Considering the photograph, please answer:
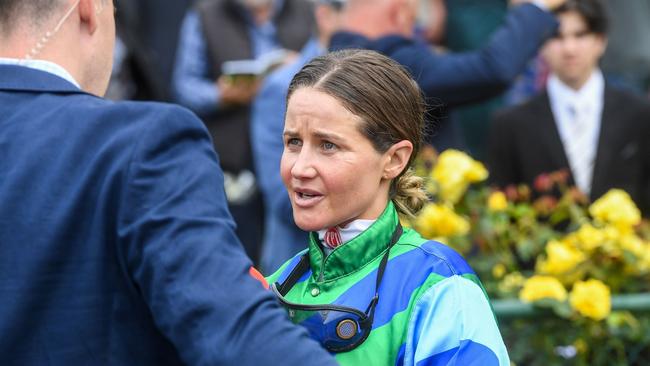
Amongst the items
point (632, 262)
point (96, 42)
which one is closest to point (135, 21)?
point (632, 262)

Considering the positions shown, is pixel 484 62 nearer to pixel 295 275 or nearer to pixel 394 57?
pixel 394 57

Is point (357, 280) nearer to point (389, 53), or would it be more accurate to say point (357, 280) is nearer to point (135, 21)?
point (389, 53)

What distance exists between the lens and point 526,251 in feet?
14.7

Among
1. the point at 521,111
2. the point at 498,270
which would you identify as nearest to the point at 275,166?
the point at 498,270

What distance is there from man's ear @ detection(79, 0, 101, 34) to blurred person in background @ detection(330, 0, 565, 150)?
2.36 m

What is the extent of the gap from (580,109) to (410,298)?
348cm

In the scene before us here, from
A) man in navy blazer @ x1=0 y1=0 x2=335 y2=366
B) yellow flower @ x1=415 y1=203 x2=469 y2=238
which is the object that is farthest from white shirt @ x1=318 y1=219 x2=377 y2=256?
yellow flower @ x1=415 y1=203 x2=469 y2=238

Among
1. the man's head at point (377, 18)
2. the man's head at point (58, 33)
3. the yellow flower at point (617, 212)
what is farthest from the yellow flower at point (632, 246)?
the man's head at point (58, 33)

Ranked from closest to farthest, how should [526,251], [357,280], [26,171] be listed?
1. [26,171]
2. [357,280]
3. [526,251]

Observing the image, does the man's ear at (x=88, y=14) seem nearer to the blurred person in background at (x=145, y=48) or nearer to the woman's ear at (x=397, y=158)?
the woman's ear at (x=397, y=158)

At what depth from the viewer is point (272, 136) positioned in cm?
469

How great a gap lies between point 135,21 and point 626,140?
303cm

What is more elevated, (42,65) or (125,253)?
(42,65)

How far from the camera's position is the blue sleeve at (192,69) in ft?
19.6
